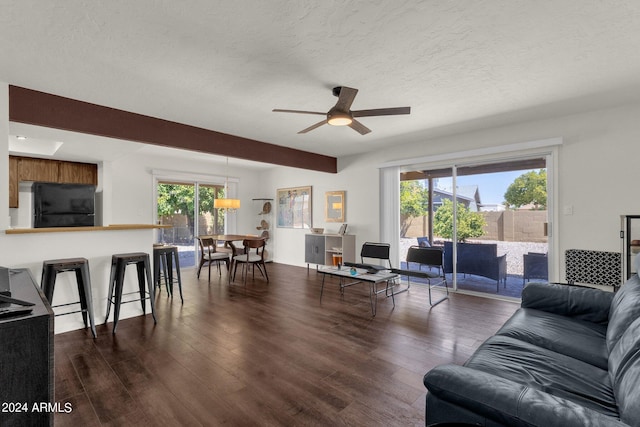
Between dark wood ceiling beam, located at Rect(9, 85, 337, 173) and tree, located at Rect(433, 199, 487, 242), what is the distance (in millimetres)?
2779

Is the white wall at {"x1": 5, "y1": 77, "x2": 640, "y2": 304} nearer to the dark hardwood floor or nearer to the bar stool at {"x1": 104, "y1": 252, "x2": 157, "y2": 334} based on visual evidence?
the bar stool at {"x1": 104, "y1": 252, "x2": 157, "y2": 334}

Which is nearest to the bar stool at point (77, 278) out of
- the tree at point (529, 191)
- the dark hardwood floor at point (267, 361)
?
the dark hardwood floor at point (267, 361)

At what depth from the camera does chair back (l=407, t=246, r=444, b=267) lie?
4387mm

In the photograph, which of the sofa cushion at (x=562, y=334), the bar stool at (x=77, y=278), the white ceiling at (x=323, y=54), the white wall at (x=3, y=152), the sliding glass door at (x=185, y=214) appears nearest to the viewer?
the sofa cushion at (x=562, y=334)

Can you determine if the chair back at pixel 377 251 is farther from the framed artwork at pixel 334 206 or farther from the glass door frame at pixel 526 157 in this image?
the framed artwork at pixel 334 206

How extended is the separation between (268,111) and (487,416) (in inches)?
133

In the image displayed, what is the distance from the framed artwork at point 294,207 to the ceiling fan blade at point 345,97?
14.2 feet

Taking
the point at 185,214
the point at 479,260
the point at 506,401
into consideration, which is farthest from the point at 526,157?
the point at 185,214

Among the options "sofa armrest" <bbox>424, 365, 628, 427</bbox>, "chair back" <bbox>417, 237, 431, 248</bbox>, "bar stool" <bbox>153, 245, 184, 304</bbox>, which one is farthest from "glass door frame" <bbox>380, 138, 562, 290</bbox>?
"bar stool" <bbox>153, 245, 184, 304</bbox>

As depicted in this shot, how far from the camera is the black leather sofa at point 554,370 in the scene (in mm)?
1015

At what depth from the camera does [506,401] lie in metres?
1.05

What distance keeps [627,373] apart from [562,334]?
790 millimetres

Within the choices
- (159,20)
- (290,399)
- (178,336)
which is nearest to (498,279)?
(290,399)

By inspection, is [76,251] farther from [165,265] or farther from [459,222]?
[459,222]
